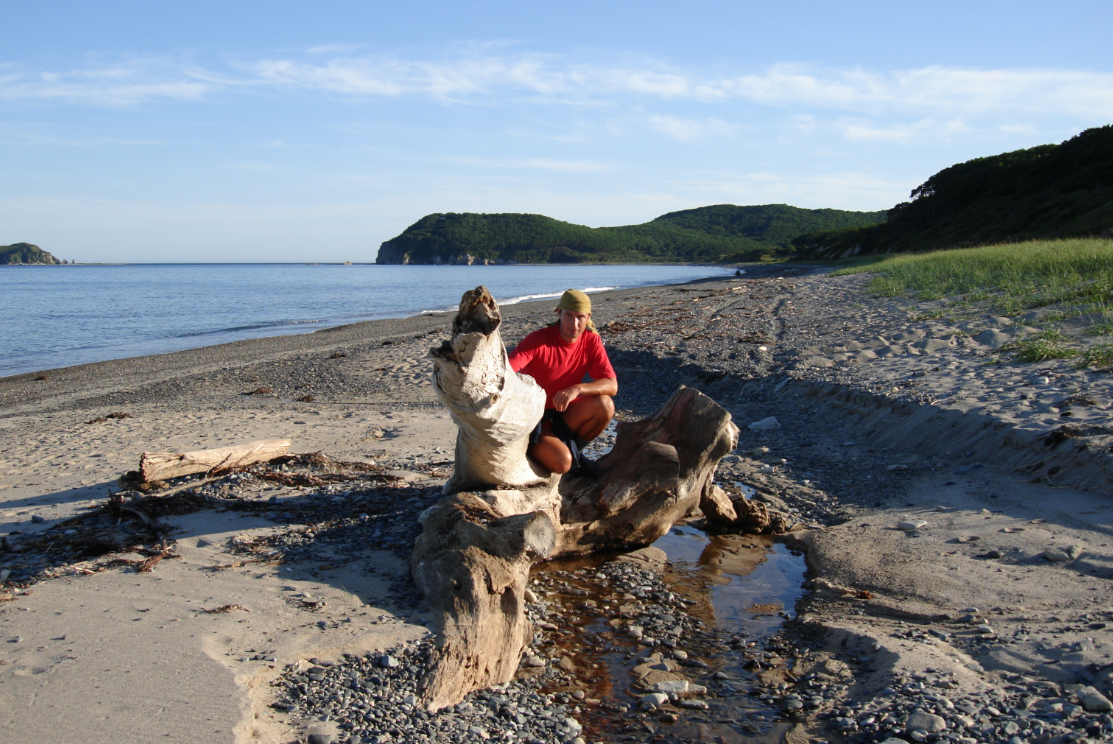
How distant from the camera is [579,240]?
175 metres

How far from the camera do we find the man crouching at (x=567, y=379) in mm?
5348

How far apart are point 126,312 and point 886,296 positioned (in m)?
39.6

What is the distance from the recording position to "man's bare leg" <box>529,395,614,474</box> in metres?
5.34

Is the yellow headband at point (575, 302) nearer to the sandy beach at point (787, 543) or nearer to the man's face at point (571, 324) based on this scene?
the man's face at point (571, 324)

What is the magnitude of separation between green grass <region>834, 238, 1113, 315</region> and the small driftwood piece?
38.1ft

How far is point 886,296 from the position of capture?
1806 centimetres

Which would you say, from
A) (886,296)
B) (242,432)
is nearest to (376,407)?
(242,432)

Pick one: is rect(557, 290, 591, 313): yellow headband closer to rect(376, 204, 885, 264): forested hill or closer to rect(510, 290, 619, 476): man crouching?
rect(510, 290, 619, 476): man crouching

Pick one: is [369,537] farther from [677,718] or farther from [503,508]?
[677,718]

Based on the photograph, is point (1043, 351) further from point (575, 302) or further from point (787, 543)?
point (575, 302)

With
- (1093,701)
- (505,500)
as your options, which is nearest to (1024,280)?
(1093,701)

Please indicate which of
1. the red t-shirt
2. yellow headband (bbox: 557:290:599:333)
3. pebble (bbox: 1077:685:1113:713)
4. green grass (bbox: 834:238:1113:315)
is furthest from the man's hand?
green grass (bbox: 834:238:1113:315)

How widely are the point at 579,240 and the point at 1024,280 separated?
538ft

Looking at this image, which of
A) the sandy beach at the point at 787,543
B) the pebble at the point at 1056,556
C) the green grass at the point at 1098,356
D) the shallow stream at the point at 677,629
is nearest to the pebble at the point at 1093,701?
the sandy beach at the point at 787,543
